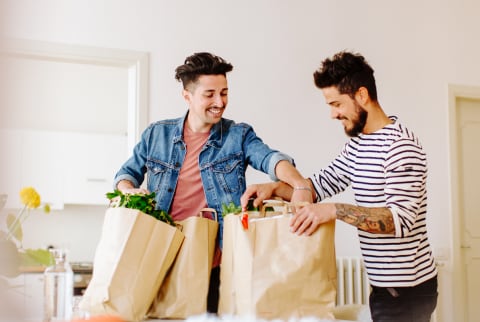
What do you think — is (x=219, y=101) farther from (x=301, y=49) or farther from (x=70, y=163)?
(x=70, y=163)

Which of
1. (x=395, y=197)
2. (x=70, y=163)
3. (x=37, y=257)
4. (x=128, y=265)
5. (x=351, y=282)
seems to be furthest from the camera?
(x=70, y=163)

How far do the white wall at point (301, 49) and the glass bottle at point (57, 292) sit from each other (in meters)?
2.12

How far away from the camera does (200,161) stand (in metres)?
1.82

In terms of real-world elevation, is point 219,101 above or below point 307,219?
above

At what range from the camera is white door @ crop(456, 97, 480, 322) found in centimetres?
428

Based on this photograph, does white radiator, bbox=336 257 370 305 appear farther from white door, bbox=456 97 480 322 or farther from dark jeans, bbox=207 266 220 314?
dark jeans, bbox=207 266 220 314

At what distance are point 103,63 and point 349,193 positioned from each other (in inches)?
65.6

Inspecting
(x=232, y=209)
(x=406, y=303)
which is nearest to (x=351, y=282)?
(x=406, y=303)

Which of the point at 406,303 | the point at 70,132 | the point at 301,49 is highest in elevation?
the point at 301,49

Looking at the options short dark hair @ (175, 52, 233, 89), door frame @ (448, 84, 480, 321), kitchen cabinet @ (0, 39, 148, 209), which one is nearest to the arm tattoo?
short dark hair @ (175, 52, 233, 89)

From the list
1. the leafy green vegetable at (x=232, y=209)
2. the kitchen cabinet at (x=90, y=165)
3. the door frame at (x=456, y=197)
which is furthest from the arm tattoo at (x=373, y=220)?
the kitchen cabinet at (x=90, y=165)

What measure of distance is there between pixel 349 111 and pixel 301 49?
2.07 metres

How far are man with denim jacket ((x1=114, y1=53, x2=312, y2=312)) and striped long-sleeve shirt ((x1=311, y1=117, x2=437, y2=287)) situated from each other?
0.79 ft

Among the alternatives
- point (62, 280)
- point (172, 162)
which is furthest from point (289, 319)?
point (172, 162)
